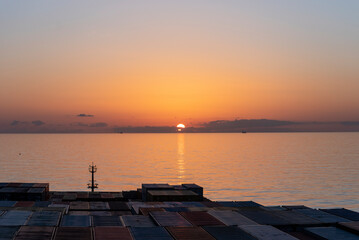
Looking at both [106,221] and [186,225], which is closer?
[186,225]

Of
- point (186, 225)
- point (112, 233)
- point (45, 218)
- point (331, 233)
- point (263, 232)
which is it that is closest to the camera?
point (112, 233)

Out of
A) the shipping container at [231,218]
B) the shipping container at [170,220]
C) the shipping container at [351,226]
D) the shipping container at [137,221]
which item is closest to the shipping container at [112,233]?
the shipping container at [137,221]

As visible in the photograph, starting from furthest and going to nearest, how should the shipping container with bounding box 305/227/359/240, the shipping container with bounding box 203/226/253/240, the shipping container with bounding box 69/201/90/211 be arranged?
the shipping container with bounding box 69/201/90/211
the shipping container with bounding box 305/227/359/240
the shipping container with bounding box 203/226/253/240

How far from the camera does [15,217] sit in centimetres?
4722

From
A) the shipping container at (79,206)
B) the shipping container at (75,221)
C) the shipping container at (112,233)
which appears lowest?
the shipping container at (79,206)

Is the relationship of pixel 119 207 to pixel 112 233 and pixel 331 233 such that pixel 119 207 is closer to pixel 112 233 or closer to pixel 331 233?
pixel 112 233

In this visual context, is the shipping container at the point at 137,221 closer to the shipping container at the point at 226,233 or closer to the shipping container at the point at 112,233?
the shipping container at the point at 112,233

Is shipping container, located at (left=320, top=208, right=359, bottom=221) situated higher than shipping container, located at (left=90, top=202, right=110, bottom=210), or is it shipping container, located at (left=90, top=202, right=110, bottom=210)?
shipping container, located at (left=320, top=208, right=359, bottom=221)

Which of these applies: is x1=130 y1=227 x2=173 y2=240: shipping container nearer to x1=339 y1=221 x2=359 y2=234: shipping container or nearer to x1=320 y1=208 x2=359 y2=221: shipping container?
x1=339 y1=221 x2=359 y2=234: shipping container

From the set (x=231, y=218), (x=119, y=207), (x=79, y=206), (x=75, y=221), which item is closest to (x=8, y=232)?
(x=75, y=221)

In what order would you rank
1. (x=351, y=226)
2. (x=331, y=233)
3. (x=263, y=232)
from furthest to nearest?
1. (x=351, y=226)
2. (x=331, y=233)
3. (x=263, y=232)

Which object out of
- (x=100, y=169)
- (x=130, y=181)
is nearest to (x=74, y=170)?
(x=100, y=169)

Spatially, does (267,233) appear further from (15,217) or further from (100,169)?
(100,169)

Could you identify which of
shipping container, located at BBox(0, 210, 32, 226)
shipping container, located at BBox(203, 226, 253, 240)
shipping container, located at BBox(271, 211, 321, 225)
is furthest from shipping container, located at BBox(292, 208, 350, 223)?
shipping container, located at BBox(0, 210, 32, 226)
